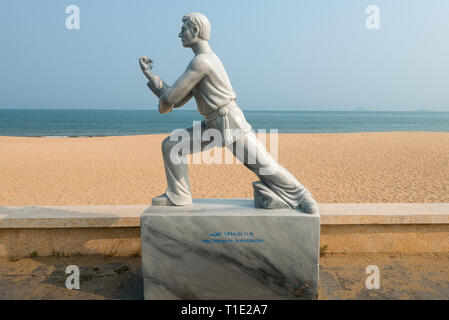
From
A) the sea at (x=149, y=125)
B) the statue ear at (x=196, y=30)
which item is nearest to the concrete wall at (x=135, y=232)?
the statue ear at (x=196, y=30)

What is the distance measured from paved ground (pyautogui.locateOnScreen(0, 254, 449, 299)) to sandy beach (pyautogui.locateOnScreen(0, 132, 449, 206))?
361 centimetres

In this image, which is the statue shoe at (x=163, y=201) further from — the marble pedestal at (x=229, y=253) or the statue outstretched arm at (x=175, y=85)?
the statue outstretched arm at (x=175, y=85)

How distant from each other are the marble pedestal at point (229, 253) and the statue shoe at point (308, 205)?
0.28 ft

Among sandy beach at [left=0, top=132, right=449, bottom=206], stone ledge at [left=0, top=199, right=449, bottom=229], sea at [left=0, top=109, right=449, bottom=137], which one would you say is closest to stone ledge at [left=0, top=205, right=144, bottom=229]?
stone ledge at [left=0, top=199, right=449, bottom=229]

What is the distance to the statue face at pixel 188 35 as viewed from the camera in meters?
3.33

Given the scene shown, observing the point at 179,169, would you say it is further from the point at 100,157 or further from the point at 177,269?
the point at 100,157

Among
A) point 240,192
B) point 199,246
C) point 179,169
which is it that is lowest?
point 240,192

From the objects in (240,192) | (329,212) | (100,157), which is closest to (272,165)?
(329,212)

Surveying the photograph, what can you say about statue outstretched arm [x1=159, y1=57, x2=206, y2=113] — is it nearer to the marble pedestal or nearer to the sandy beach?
the marble pedestal

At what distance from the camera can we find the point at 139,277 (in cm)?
395

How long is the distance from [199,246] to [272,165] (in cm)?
107

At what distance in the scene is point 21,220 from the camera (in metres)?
4.19
